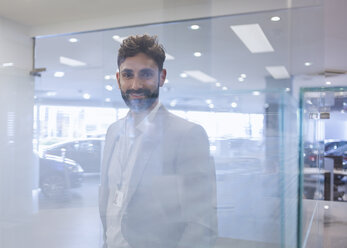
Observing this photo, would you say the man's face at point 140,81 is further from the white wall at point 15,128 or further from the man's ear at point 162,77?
the white wall at point 15,128

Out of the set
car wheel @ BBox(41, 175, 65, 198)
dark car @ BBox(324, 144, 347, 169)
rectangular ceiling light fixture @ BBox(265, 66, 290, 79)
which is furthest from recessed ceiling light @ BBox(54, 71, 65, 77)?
dark car @ BBox(324, 144, 347, 169)

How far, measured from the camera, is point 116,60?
1476 mm

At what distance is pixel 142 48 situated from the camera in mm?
1375

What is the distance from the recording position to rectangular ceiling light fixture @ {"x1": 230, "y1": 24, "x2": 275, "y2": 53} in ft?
4.48

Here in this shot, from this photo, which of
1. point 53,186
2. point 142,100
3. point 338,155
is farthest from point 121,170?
point 338,155

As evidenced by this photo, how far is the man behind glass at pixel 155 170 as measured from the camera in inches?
53.5

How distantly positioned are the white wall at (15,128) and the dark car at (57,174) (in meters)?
0.14

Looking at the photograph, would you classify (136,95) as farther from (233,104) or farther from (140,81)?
(233,104)

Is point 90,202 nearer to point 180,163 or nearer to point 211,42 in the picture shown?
point 180,163

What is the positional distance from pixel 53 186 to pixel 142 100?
26.1 inches

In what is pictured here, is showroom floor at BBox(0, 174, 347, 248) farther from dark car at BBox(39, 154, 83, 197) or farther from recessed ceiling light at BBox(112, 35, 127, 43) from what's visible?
recessed ceiling light at BBox(112, 35, 127, 43)

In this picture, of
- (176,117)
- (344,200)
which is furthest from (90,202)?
(344,200)

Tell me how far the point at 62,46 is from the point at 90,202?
0.85 metres

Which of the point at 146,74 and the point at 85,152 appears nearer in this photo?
the point at 146,74
